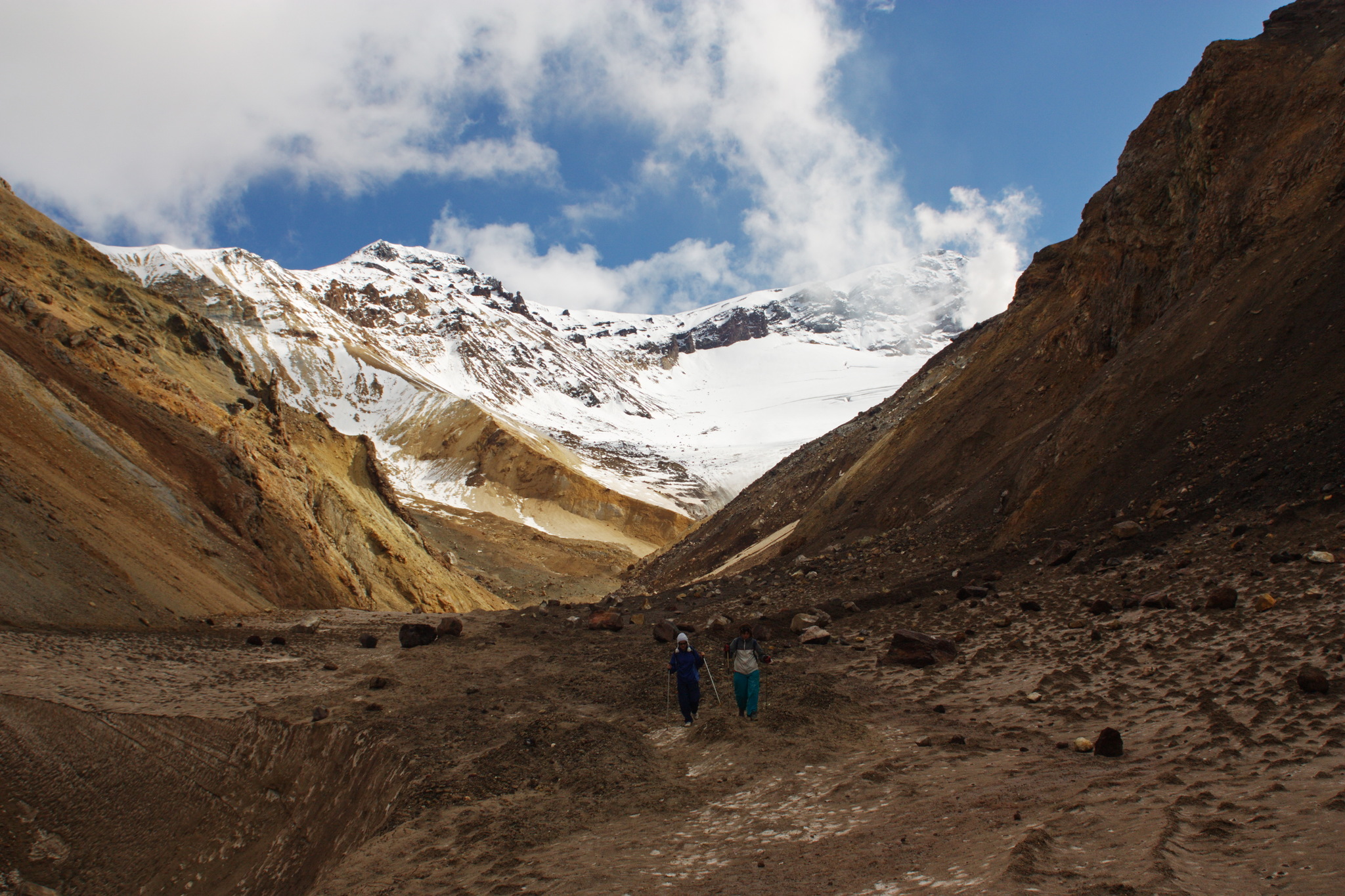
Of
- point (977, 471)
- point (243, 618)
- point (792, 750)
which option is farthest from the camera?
point (977, 471)

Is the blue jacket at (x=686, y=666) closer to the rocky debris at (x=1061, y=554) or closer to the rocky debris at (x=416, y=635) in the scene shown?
the rocky debris at (x=416, y=635)

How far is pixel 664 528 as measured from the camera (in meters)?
71.2

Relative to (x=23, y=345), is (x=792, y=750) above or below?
below

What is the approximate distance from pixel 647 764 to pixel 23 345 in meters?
16.9

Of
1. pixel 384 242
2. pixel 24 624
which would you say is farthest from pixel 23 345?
pixel 384 242

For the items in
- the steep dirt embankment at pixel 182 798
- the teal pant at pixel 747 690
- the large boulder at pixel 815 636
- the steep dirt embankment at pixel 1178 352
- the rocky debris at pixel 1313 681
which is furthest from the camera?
the large boulder at pixel 815 636

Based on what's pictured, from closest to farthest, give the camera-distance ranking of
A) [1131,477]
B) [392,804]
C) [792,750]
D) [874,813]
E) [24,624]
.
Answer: [874,813], [392,804], [792,750], [24,624], [1131,477]

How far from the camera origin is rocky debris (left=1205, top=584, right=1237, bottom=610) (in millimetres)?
7059

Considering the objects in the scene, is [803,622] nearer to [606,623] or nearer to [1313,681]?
[606,623]

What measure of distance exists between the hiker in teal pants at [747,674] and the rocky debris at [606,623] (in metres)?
5.96

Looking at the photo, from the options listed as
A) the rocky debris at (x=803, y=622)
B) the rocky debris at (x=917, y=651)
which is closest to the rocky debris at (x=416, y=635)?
the rocky debris at (x=803, y=622)

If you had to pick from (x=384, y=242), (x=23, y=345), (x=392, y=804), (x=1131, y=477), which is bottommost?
(x=392, y=804)

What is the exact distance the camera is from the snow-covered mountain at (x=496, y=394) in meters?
70.4

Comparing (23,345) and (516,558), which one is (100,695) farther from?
(516,558)
